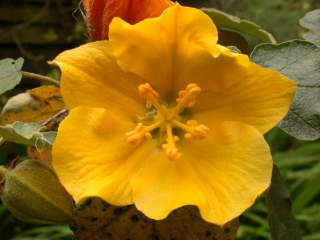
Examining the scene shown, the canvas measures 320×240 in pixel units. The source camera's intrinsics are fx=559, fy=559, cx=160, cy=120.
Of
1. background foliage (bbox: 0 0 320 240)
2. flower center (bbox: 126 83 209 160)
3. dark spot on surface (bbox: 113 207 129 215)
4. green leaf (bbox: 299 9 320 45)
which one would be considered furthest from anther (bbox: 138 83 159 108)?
background foliage (bbox: 0 0 320 240)

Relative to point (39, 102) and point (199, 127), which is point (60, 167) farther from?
point (39, 102)

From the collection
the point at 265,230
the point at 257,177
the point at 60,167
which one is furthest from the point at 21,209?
the point at 265,230

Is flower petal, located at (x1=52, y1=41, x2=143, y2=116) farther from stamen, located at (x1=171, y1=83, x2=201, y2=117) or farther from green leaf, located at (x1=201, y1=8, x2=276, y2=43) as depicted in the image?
green leaf, located at (x1=201, y1=8, x2=276, y2=43)

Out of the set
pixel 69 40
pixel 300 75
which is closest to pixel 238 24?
pixel 300 75

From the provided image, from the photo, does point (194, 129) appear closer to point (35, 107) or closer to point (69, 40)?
point (35, 107)

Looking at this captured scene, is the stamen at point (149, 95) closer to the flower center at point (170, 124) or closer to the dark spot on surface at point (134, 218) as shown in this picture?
the flower center at point (170, 124)

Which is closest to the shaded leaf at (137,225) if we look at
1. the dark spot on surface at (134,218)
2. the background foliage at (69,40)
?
the dark spot on surface at (134,218)
